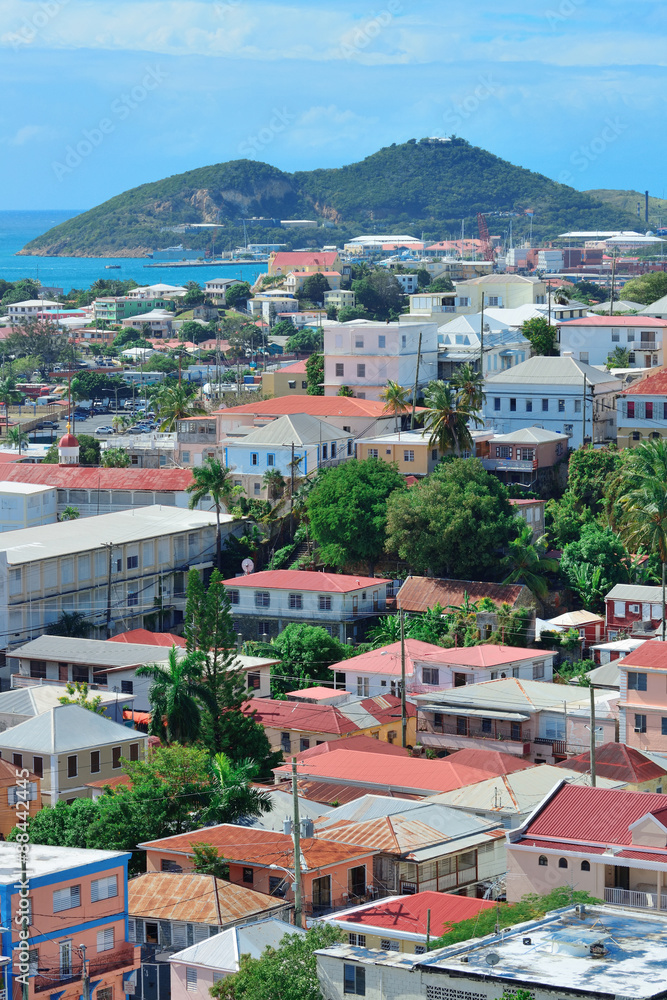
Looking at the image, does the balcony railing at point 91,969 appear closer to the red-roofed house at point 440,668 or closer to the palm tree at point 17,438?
the red-roofed house at point 440,668

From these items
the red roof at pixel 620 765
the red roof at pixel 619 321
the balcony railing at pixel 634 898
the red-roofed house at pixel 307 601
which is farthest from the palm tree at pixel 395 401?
the balcony railing at pixel 634 898

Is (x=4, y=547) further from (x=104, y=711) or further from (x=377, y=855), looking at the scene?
(x=377, y=855)

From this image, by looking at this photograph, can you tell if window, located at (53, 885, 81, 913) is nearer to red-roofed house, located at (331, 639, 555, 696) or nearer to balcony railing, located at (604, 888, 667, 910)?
balcony railing, located at (604, 888, 667, 910)

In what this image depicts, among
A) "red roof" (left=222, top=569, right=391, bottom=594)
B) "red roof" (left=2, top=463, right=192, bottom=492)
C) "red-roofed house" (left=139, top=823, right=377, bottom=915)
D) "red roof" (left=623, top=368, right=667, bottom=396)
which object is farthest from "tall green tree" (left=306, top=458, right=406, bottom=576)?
"red-roofed house" (left=139, top=823, right=377, bottom=915)

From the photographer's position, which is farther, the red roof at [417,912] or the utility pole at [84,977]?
the red roof at [417,912]

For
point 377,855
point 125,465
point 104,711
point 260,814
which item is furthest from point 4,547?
point 377,855

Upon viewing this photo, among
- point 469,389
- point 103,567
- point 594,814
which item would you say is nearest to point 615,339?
point 469,389
